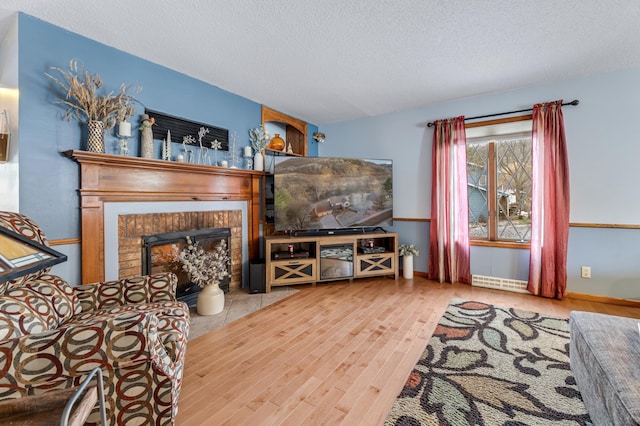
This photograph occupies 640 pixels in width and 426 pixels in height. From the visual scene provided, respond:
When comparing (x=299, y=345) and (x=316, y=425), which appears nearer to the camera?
(x=316, y=425)

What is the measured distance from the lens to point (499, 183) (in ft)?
12.0

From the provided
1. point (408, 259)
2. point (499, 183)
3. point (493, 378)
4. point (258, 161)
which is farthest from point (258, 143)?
point (493, 378)

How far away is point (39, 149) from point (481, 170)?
4586 mm

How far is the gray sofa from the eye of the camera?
3.38 feet

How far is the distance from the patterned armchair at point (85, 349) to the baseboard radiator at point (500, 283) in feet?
11.3

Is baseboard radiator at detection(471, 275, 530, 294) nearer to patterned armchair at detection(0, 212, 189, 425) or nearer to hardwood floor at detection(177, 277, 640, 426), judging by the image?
hardwood floor at detection(177, 277, 640, 426)

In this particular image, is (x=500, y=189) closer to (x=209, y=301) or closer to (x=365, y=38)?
(x=365, y=38)

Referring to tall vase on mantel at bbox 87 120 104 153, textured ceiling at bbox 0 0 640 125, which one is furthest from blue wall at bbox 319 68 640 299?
tall vase on mantel at bbox 87 120 104 153

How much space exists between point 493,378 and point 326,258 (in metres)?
2.20

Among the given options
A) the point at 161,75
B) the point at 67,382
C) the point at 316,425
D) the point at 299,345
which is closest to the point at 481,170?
the point at 299,345

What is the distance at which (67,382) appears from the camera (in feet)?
3.12

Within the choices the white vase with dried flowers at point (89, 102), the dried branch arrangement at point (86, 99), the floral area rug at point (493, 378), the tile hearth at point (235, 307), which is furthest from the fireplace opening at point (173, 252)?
the floral area rug at point (493, 378)

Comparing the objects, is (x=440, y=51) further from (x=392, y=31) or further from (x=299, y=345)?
(x=299, y=345)

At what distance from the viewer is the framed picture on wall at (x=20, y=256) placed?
584mm
